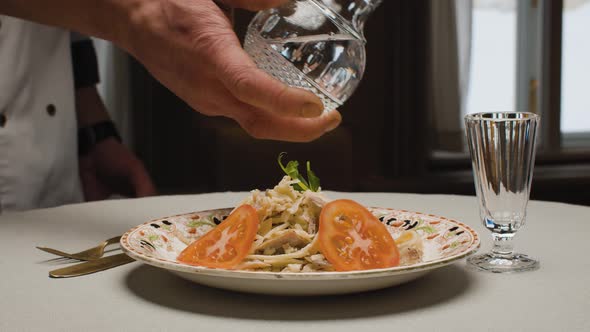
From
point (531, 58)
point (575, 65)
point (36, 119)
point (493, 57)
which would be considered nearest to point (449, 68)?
point (493, 57)

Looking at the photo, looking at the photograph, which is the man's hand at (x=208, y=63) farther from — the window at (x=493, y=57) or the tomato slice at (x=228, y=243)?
the window at (x=493, y=57)

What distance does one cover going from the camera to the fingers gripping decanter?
0.90 meters

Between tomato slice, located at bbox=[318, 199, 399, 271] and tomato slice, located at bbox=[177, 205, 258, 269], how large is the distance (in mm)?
76

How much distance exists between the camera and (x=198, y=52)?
105cm

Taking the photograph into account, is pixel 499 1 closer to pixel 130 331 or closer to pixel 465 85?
pixel 465 85

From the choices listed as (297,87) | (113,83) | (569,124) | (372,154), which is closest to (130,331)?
(297,87)

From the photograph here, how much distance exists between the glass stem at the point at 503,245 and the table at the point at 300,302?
4 cm

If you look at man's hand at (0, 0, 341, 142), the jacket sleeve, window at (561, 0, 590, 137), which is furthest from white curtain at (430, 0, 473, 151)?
man's hand at (0, 0, 341, 142)

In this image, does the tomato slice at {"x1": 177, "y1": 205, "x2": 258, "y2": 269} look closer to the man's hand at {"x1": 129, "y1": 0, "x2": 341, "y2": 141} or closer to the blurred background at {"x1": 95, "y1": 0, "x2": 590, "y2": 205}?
the man's hand at {"x1": 129, "y1": 0, "x2": 341, "y2": 141}

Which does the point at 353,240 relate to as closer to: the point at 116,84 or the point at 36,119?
the point at 36,119

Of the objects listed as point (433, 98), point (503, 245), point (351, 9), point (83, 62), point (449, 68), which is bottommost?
point (433, 98)

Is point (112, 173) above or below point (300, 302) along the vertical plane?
below

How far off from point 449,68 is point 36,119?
269 centimetres

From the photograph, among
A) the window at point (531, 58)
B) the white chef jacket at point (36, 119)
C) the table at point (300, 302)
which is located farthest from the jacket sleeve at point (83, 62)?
the window at point (531, 58)
